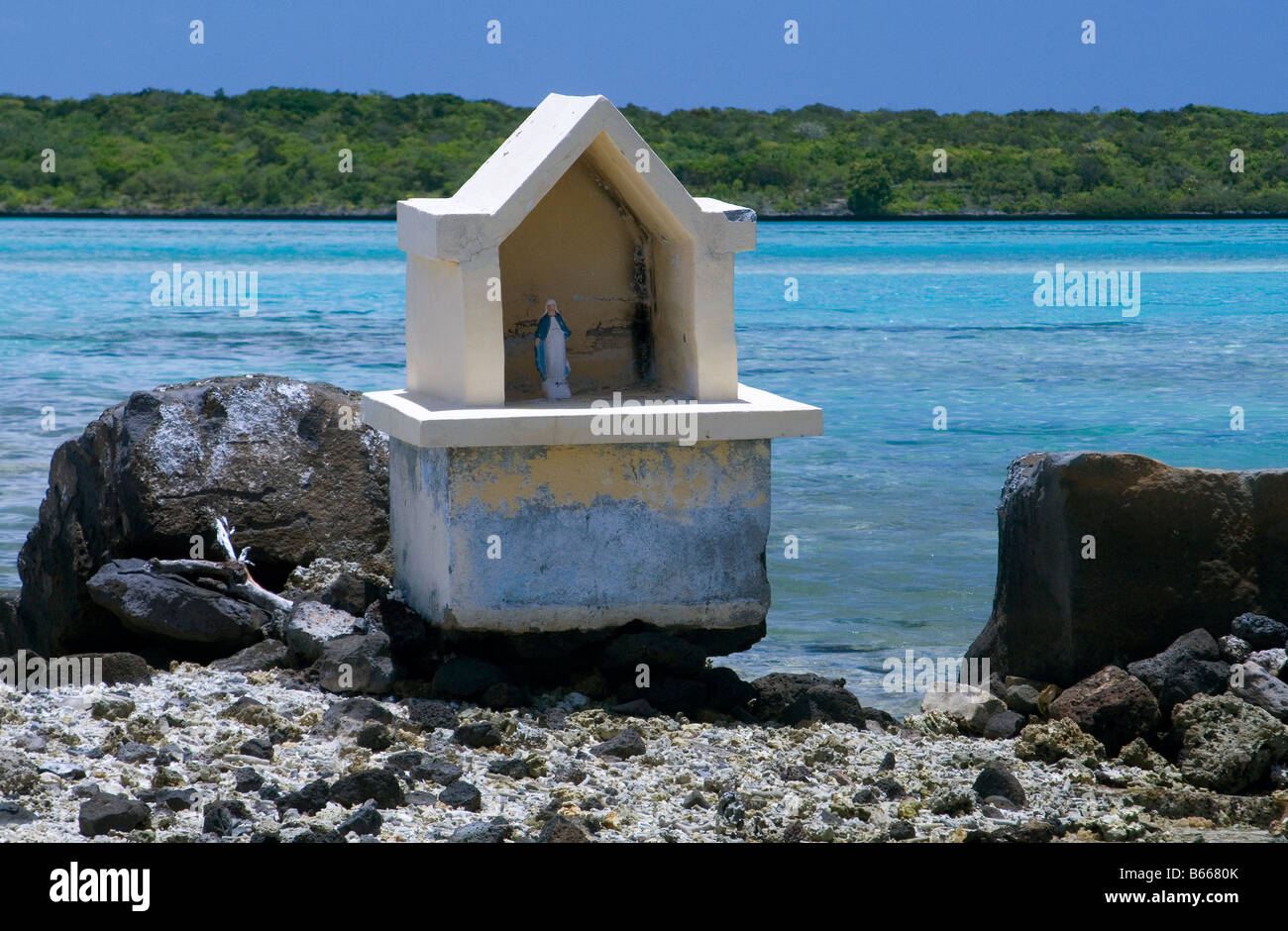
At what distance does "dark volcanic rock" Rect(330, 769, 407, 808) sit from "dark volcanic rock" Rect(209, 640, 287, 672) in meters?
2.25

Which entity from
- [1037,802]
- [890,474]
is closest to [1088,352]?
[890,474]

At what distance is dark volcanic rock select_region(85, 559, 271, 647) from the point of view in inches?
350

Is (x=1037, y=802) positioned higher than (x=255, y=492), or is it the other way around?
(x=255, y=492)

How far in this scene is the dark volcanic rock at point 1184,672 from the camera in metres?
8.00

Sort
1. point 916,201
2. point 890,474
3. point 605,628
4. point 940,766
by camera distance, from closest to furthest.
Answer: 1. point 940,766
2. point 605,628
3. point 890,474
4. point 916,201

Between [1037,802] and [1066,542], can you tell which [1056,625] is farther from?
[1037,802]

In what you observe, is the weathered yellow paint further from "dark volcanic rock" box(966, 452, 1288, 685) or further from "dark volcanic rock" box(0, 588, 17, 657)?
"dark volcanic rock" box(0, 588, 17, 657)

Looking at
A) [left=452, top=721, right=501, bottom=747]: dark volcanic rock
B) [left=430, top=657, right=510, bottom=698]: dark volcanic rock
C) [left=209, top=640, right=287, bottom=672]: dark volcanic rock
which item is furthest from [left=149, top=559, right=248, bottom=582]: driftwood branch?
[left=452, top=721, right=501, bottom=747]: dark volcanic rock

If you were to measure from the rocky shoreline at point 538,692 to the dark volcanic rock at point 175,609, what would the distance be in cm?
2

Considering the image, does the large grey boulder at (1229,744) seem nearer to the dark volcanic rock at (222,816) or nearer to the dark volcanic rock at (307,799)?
the dark volcanic rock at (307,799)

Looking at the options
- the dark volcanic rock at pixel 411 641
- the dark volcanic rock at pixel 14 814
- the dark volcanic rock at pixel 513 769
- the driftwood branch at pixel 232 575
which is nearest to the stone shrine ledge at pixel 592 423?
the dark volcanic rock at pixel 411 641

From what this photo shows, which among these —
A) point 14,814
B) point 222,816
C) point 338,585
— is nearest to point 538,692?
point 338,585

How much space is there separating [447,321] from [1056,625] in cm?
347

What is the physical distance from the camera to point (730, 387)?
8.77 metres
